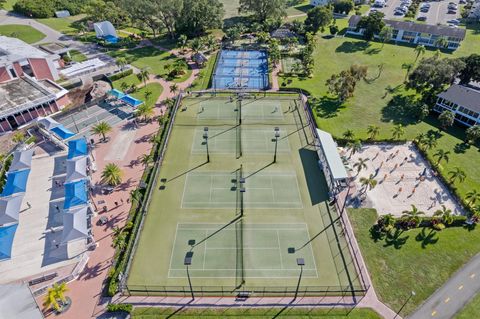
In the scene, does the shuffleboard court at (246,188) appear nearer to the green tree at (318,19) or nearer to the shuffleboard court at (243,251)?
the shuffleboard court at (243,251)

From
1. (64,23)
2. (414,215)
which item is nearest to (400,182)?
(414,215)

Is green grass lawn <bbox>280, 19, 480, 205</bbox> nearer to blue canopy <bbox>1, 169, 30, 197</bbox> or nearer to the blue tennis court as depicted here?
the blue tennis court

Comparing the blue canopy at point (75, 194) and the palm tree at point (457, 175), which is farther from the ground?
the blue canopy at point (75, 194)

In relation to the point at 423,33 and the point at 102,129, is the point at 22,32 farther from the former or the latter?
the point at 423,33

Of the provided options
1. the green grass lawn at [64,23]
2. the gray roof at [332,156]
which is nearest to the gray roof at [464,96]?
the gray roof at [332,156]

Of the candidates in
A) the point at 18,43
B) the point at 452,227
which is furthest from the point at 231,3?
the point at 452,227

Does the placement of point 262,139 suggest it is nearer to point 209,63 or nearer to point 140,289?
point 140,289
